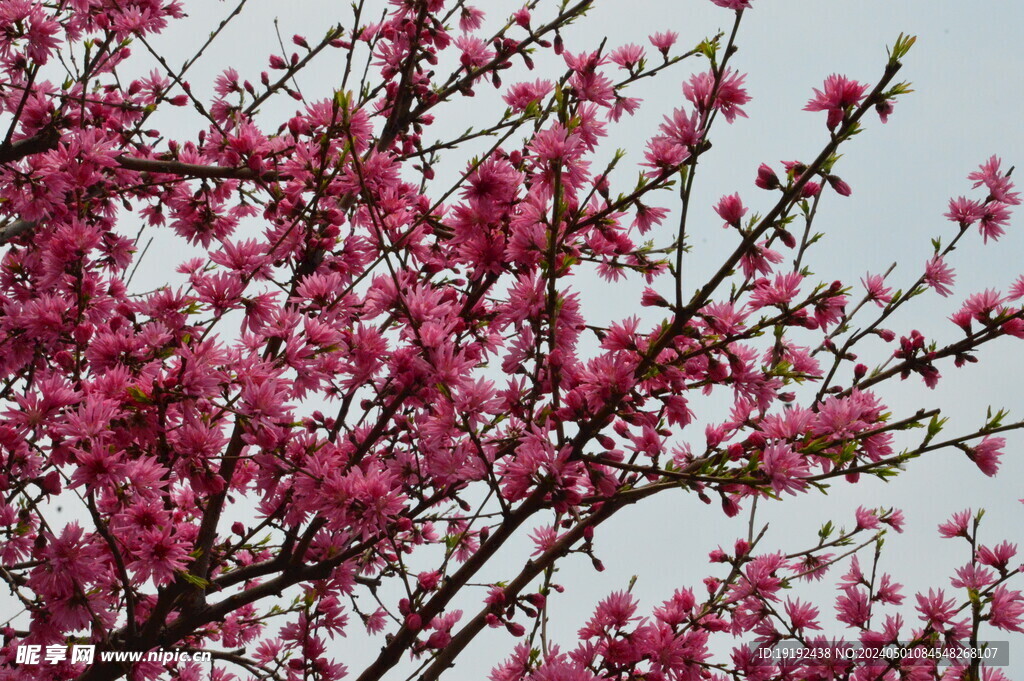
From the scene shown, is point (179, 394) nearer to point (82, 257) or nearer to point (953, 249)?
point (82, 257)

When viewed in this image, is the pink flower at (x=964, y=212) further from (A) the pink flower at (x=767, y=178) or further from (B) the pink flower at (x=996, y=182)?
(A) the pink flower at (x=767, y=178)

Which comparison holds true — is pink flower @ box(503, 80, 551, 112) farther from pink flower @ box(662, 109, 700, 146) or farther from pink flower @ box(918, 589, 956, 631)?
pink flower @ box(918, 589, 956, 631)

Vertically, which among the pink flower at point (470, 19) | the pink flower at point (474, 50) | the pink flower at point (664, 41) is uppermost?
the pink flower at point (470, 19)

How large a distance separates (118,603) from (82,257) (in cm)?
201

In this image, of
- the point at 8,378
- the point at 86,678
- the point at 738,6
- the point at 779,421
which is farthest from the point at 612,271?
the point at 8,378

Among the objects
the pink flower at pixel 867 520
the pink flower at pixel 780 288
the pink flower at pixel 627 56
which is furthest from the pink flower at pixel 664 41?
the pink flower at pixel 867 520

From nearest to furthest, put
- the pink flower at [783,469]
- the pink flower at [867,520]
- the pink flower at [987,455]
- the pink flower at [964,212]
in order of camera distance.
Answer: the pink flower at [783,469], the pink flower at [987,455], the pink flower at [964,212], the pink flower at [867,520]

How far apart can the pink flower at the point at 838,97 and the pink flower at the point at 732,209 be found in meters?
0.34

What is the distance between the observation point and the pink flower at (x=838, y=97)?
7.79ft

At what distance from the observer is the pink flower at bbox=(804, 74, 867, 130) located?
93.4 inches

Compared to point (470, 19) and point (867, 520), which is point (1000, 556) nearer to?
point (867, 520)

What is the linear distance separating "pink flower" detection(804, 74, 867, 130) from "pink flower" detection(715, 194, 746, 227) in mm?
341

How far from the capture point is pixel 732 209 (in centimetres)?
253

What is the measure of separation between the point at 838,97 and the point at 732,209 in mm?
443
